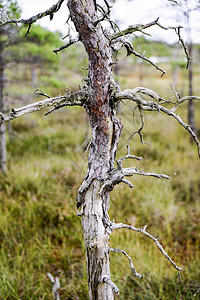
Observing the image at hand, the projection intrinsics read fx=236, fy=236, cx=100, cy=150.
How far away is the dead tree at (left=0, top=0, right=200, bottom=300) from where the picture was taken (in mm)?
1505

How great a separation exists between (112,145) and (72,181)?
3.59m

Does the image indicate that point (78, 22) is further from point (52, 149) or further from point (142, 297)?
point (52, 149)

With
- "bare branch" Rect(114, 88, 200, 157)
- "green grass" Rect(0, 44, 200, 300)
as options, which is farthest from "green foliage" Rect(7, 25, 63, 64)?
"bare branch" Rect(114, 88, 200, 157)

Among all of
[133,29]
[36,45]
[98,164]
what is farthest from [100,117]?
[36,45]

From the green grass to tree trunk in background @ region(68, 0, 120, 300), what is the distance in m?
0.26

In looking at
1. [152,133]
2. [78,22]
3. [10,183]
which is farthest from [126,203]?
[152,133]

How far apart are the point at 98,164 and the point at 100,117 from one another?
0.34 metres

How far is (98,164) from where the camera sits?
1.70 metres

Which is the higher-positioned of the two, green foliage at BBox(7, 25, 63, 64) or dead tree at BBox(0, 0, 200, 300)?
green foliage at BBox(7, 25, 63, 64)

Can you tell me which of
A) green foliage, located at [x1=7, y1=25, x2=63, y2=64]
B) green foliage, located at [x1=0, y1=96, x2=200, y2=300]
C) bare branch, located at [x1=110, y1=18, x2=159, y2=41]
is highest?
green foliage, located at [x1=7, y1=25, x2=63, y2=64]

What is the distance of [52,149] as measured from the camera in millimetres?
7879

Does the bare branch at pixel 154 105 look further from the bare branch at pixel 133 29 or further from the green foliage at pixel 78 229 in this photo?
the green foliage at pixel 78 229

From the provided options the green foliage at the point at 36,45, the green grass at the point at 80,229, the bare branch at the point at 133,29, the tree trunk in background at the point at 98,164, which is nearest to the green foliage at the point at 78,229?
the green grass at the point at 80,229

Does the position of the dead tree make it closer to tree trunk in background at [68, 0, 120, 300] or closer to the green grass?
tree trunk in background at [68, 0, 120, 300]
